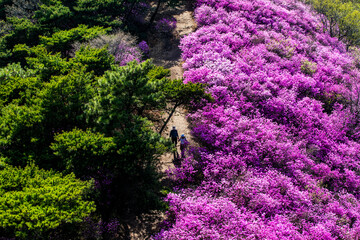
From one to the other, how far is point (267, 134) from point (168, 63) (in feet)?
50.5

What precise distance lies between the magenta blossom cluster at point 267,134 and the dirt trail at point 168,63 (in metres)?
1.29

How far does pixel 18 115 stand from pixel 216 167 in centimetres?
1395

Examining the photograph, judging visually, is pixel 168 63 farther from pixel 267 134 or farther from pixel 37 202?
pixel 37 202

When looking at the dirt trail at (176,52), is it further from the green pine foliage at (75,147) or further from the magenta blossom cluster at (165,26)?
the green pine foliage at (75,147)

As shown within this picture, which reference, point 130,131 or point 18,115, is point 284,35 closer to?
point 130,131

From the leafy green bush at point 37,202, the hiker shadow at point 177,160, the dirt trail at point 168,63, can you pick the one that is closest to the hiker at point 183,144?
the hiker shadow at point 177,160

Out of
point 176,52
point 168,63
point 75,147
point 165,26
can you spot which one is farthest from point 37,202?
point 165,26

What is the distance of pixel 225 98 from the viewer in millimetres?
21672

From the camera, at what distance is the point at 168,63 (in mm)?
27750

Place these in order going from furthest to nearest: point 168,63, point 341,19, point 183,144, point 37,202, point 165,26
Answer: point 341,19
point 165,26
point 168,63
point 183,144
point 37,202

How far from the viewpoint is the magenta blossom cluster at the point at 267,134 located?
14.0 m

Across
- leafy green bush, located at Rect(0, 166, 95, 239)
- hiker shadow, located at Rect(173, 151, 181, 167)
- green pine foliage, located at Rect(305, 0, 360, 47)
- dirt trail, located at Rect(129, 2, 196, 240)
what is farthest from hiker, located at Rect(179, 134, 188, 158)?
green pine foliage, located at Rect(305, 0, 360, 47)

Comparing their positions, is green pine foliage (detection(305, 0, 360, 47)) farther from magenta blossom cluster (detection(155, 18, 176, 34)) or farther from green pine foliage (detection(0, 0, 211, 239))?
green pine foliage (detection(0, 0, 211, 239))

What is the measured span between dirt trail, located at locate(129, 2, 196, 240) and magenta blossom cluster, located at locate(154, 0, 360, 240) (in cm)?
129
